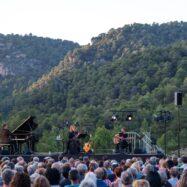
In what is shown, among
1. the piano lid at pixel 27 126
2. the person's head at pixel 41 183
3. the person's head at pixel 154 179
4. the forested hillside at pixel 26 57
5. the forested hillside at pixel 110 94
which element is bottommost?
the person's head at pixel 154 179

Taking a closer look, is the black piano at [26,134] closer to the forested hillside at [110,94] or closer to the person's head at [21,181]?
the person's head at [21,181]

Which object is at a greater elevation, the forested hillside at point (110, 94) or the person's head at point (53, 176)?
the forested hillside at point (110, 94)

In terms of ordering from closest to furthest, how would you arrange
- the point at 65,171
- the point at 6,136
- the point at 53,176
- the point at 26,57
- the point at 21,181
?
1. the point at 21,181
2. the point at 53,176
3. the point at 65,171
4. the point at 6,136
5. the point at 26,57

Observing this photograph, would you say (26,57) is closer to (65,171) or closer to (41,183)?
(65,171)

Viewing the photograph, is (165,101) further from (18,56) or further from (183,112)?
(18,56)

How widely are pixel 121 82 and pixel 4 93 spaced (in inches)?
1115

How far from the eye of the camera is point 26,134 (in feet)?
82.7

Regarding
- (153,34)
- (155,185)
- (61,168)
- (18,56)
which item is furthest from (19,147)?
(18,56)

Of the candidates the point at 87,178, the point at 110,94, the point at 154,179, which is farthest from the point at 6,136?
the point at 110,94

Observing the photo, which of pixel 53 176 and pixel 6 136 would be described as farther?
pixel 6 136

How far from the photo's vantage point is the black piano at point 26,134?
82.6 feet

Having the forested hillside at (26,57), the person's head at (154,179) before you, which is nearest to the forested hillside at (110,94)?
the forested hillside at (26,57)

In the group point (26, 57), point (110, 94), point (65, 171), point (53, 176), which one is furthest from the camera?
point (26, 57)

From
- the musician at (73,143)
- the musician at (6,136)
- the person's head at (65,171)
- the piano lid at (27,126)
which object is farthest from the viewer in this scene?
the piano lid at (27,126)
